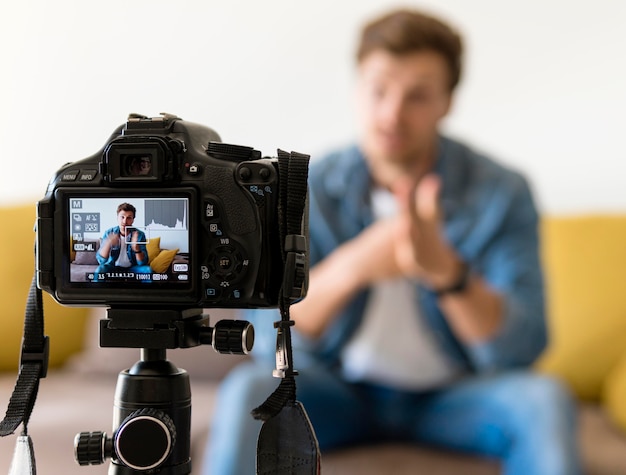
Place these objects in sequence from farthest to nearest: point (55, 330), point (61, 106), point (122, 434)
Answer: point (61, 106)
point (55, 330)
point (122, 434)

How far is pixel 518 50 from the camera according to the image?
6.64ft

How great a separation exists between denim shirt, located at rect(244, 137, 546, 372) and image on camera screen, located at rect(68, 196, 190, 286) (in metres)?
0.86

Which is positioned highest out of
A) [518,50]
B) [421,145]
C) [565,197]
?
[518,50]

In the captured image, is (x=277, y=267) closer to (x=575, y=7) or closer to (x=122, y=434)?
(x=122, y=434)

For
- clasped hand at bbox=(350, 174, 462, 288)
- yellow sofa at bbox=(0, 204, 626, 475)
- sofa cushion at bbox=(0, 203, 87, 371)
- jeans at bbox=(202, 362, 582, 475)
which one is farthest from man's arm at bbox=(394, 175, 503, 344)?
sofa cushion at bbox=(0, 203, 87, 371)

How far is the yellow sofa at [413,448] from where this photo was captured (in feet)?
4.59

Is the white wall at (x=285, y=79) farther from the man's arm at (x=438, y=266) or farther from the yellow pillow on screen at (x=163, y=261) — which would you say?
the yellow pillow on screen at (x=163, y=261)

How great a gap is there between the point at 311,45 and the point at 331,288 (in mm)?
904

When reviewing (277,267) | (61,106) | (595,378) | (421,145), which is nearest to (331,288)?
(421,145)

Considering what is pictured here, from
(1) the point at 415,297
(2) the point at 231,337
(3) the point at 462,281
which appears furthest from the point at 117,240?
(1) the point at 415,297

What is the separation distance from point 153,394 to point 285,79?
161 centimetres

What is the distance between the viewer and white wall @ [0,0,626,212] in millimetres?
1994

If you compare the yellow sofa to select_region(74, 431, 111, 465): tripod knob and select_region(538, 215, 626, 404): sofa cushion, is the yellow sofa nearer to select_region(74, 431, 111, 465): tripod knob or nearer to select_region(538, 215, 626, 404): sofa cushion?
select_region(538, 215, 626, 404): sofa cushion

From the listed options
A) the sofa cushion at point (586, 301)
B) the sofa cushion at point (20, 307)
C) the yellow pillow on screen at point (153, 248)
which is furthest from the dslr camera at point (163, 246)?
the sofa cushion at point (20, 307)
